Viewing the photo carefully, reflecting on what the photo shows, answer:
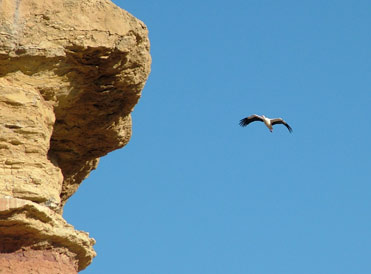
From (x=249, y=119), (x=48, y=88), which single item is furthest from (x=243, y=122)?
(x=48, y=88)

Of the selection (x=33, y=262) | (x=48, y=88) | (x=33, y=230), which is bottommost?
(x=33, y=262)

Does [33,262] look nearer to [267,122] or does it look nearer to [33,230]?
[33,230]

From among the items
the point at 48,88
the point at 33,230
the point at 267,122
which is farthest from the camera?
the point at 267,122

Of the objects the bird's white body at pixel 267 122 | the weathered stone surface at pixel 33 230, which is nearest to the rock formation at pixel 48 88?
the weathered stone surface at pixel 33 230

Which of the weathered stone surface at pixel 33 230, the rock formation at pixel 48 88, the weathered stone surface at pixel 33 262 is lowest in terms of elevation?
the weathered stone surface at pixel 33 262

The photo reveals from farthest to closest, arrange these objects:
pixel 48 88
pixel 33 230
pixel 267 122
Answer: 1. pixel 267 122
2. pixel 48 88
3. pixel 33 230

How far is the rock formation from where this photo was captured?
34.0 feet

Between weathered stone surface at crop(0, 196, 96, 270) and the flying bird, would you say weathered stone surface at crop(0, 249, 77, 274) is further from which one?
the flying bird

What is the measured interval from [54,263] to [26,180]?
87 cm

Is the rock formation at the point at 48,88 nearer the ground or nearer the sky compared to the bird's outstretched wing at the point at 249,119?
nearer the ground

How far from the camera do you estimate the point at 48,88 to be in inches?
426

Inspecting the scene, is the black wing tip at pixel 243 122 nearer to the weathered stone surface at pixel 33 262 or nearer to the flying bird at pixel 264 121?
the flying bird at pixel 264 121

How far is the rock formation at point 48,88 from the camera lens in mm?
10352

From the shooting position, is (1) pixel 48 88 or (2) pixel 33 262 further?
(1) pixel 48 88
